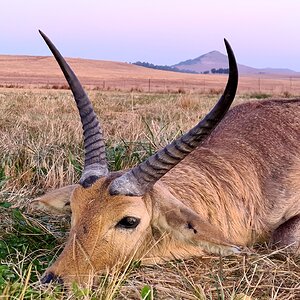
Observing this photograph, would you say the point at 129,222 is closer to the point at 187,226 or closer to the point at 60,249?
the point at 187,226

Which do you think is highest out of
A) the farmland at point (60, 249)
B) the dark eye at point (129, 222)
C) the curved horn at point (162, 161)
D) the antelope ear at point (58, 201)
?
the curved horn at point (162, 161)

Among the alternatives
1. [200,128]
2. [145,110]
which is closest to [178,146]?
[200,128]

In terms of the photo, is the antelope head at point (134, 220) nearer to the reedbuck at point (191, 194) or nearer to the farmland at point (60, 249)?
the reedbuck at point (191, 194)

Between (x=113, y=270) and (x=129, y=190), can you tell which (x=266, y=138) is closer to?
(x=129, y=190)

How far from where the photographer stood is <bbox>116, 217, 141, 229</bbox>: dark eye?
4.21m

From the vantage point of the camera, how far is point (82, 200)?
4.27 metres

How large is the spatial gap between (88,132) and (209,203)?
109 centimetres

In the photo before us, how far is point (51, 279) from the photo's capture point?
384 cm

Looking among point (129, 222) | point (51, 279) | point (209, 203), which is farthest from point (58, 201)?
point (51, 279)

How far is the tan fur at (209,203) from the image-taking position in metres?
4.11

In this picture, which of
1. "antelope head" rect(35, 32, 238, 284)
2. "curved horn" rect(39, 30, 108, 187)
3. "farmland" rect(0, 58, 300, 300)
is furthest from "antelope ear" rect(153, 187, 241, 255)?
"curved horn" rect(39, 30, 108, 187)

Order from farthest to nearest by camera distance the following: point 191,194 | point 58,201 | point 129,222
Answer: point 58,201 < point 191,194 < point 129,222

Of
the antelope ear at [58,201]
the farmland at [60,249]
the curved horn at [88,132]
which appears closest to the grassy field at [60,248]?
the farmland at [60,249]

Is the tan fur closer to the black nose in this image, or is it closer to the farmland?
the black nose
